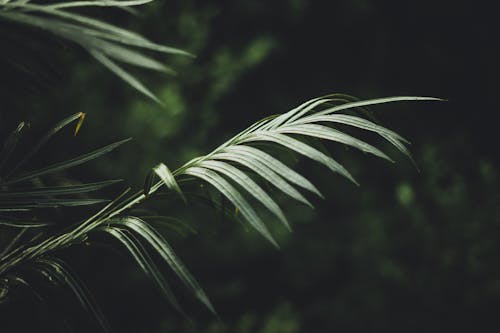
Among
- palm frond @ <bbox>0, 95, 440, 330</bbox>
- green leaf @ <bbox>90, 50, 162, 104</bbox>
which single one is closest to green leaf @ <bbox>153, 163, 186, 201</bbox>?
palm frond @ <bbox>0, 95, 440, 330</bbox>

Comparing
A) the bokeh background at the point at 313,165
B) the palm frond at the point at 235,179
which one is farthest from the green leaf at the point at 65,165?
the bokeh background at the point at 313,165

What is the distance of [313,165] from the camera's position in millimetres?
3113

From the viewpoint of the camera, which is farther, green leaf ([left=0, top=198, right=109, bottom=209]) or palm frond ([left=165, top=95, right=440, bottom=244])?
green leaf ([left=0, top=198, right=109, bottom=209])

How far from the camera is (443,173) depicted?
2.19 m

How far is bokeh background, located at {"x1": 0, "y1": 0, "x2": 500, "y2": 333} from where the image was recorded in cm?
176

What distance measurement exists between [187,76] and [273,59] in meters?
1.29

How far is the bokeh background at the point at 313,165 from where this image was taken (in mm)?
1758

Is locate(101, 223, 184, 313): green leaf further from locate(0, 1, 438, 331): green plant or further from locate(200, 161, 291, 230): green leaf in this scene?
locate(200, 161, 291, 230): green leaf

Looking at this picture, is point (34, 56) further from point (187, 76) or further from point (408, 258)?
point (408, 258)

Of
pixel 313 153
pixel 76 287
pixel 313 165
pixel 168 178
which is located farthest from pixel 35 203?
pixel 313 165

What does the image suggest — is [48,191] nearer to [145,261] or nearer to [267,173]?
[145,261]

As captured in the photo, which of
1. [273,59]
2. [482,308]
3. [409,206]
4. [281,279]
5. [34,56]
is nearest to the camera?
[34,56]

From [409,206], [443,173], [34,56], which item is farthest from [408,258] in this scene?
[34,56]

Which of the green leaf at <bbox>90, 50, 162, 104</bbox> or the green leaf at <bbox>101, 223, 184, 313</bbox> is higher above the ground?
the green leaf at <bbox>90, 50, 162, 104</bbox>
